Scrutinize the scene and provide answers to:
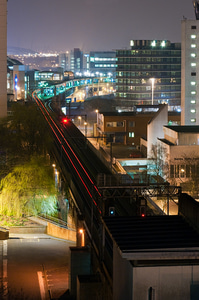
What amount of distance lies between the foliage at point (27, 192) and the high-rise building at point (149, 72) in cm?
5018

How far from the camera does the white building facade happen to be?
1866 inches

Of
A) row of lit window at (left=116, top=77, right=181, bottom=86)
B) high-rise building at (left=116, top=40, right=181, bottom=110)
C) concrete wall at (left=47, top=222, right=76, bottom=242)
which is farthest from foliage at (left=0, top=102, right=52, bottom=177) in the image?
row of lit window at (left=116, top=77, right=181, bottom=86)

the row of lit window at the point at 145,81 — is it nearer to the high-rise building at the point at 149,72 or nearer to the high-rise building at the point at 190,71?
the high-rise building at the point at 149,72

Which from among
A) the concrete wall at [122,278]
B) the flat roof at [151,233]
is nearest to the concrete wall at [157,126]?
the flat roof at [151,233]

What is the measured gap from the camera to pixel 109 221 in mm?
10797

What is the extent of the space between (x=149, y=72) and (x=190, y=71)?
24997 millimetres

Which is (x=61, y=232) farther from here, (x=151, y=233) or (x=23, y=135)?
(x=23, y=135)

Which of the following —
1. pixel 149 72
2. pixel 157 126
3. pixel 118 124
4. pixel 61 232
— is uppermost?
pixel 149 72

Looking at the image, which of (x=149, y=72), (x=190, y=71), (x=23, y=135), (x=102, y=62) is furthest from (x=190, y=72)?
(x=102, y=62)

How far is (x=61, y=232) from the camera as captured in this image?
19000 mm

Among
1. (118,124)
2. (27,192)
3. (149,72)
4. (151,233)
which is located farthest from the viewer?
(149,72)

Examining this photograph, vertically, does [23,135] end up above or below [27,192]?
above

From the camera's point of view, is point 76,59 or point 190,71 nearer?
point 190,71

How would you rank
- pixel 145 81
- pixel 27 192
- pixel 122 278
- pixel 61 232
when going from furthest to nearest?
pixel 145 81 → pixel 27 192 → pixel 61 232 → pixel 122 278
